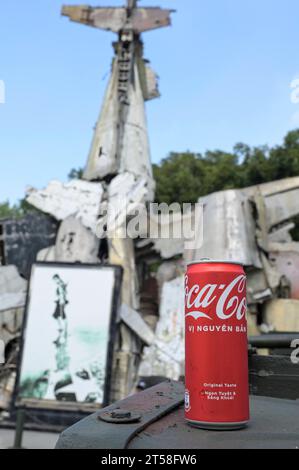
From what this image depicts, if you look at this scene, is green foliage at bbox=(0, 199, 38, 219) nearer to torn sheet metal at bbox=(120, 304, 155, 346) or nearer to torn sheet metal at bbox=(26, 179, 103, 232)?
torn sheet metal at bbox=(26, 179, 103, 232)

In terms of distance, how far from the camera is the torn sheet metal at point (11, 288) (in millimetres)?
10867

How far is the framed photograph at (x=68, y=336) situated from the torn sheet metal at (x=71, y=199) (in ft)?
7.39

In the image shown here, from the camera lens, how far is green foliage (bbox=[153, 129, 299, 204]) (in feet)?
70.4

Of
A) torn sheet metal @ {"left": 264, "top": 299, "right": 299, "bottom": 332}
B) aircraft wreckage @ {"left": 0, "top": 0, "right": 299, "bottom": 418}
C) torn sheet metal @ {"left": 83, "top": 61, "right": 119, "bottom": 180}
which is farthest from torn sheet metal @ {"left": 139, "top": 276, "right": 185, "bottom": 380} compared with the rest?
torn sheet metal @ {"left": 83, "top": 61, "right": 119, "bottom": 180}

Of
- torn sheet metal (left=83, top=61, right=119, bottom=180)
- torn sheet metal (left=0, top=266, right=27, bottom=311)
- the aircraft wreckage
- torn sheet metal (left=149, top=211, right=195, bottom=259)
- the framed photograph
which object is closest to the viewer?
the framed photograph

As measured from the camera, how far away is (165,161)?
1024 inches

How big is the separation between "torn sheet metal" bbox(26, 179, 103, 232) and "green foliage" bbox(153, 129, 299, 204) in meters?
9.67

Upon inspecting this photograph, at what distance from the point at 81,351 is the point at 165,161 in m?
18.1

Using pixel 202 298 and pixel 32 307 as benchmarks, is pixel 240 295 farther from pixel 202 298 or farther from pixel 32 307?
pixel 32 307

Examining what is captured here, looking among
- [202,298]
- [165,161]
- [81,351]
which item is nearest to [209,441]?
[202,298]

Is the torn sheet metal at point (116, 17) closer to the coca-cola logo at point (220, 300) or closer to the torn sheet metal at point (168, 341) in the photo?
the torn sheet metal at point (168, 341)

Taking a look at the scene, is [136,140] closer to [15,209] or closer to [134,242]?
[134,242]

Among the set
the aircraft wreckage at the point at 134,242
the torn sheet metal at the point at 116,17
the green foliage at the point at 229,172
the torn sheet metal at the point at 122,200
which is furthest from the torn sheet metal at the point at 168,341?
the green foliage at the point at 229,172

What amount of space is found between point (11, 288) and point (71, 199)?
2613 millimetres
